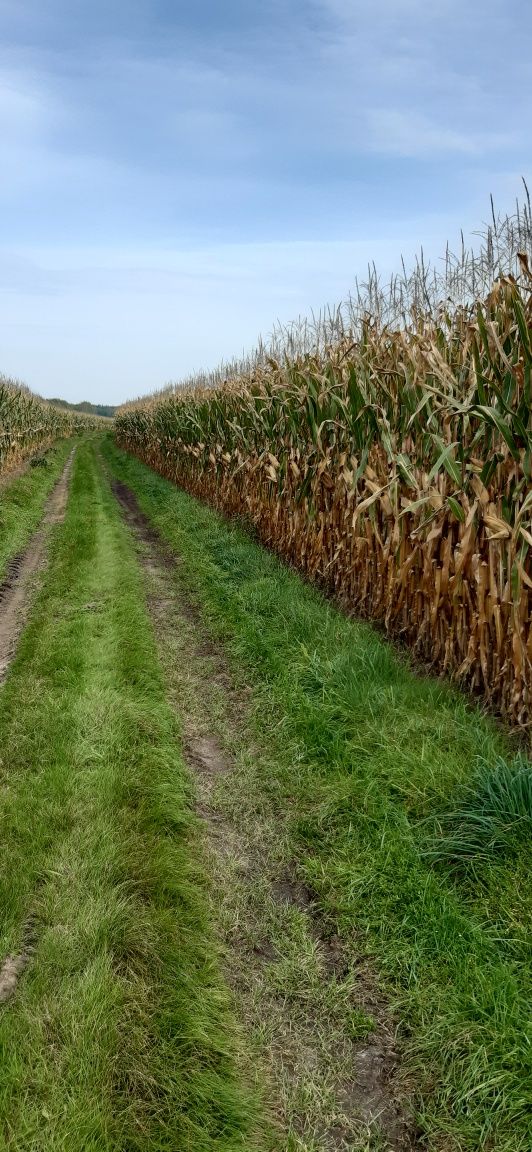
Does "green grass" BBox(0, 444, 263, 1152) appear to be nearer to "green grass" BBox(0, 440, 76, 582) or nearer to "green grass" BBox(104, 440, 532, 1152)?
"green grass" BBox(104, 440, 532, 1152)

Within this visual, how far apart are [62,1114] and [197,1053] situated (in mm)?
490

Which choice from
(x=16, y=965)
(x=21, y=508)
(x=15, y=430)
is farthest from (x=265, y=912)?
(x=15, y=430)

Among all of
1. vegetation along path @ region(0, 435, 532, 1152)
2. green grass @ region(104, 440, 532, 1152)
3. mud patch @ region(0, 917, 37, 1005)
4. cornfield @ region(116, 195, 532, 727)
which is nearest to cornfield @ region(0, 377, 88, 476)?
cornfield @ region(116, 195, 532, 727)

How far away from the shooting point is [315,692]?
5.12m

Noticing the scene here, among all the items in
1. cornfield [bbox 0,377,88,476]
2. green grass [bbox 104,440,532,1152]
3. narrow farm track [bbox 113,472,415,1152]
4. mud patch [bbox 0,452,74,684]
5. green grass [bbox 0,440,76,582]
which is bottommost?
narrow farm track [bbox 113,472,415,1152]

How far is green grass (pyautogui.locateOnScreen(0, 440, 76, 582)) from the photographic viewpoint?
11318mm

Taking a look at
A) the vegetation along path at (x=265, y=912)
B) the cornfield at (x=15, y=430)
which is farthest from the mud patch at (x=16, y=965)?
the cornfield at (x=15, y=430)

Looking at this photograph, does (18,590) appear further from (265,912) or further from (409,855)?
(409,855)

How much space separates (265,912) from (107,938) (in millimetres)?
787

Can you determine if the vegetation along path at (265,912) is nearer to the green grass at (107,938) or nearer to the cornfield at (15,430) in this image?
the green grass at (107,938)

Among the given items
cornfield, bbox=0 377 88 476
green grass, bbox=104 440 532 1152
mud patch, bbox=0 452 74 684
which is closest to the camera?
green grass, bbox=104 440 532 1152

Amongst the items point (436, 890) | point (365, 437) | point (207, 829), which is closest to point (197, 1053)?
point (436, 890)

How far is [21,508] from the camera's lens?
48.3 ft

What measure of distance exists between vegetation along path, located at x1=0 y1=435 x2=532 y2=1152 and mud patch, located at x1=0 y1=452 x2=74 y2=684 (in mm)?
1253
